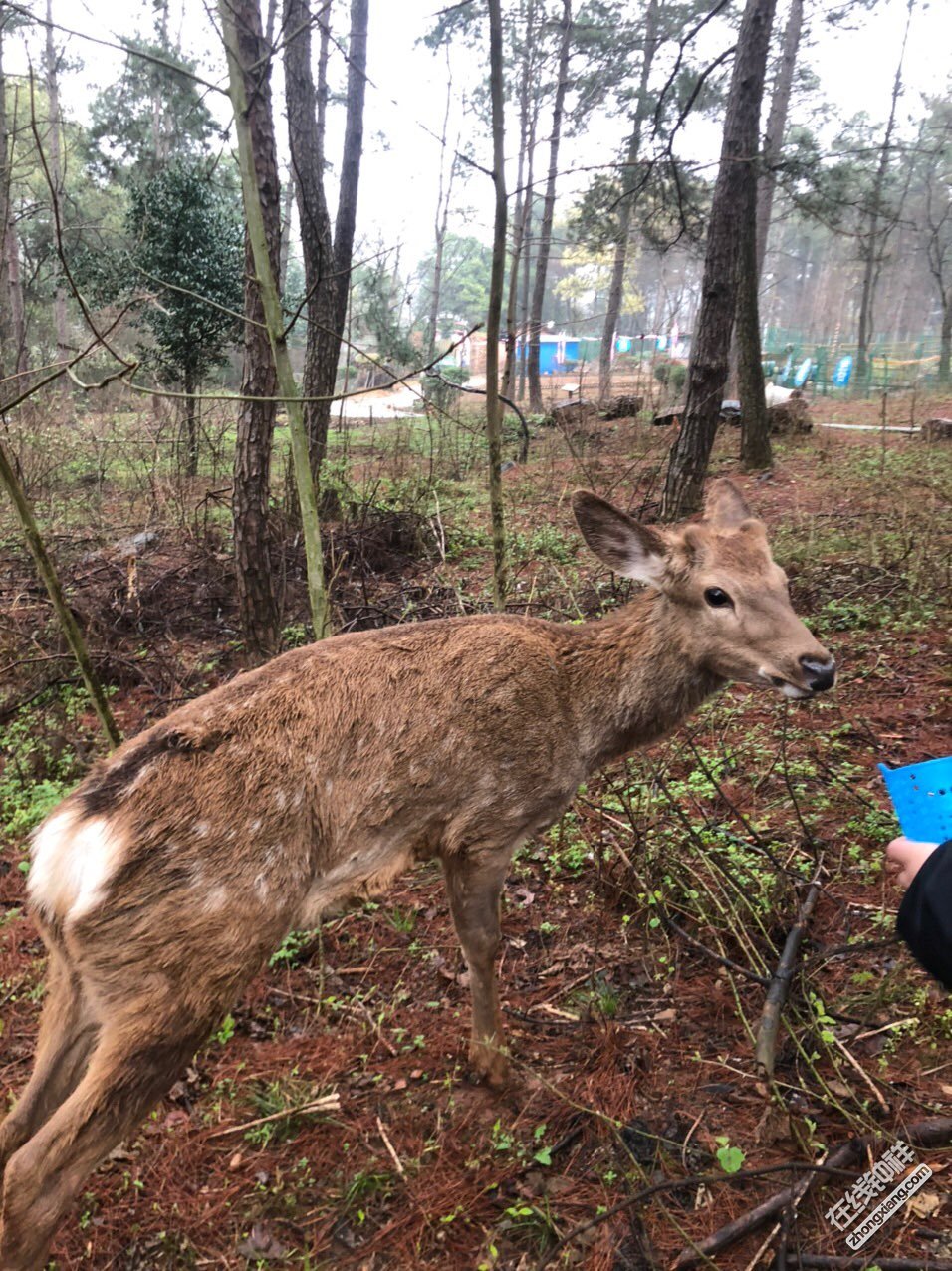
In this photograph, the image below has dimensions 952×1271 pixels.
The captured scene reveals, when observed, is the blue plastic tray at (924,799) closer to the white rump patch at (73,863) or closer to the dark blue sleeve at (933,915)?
the dark blue sleeve at (933,915)

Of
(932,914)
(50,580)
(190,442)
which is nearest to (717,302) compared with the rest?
(190,442)

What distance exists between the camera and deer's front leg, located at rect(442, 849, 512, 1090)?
3342mm

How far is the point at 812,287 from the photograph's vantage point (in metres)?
72.3

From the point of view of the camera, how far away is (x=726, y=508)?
425 centimetres

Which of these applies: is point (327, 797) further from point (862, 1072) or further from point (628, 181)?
point (628, 181)

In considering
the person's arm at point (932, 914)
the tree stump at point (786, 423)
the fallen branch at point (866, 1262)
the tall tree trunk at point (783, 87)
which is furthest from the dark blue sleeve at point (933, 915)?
the tall tree trunk at point (783, 87)

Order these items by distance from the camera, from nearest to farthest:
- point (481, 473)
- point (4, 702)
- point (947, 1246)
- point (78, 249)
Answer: point (947, 1246) → point (4, 702) → point (481, 473) → point (78, 249)

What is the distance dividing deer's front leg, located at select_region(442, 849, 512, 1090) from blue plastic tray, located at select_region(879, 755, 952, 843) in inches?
65.6

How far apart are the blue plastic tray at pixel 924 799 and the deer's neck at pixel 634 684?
1.60 metres

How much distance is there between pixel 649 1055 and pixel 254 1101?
163cm

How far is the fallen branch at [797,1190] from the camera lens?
260 cm

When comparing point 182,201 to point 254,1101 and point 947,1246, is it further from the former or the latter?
A: point 947,1246

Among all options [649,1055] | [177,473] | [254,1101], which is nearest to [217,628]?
[177,473]

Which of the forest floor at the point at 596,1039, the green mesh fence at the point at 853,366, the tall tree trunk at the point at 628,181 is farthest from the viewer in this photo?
the green mesh fence at the point at 853,366
